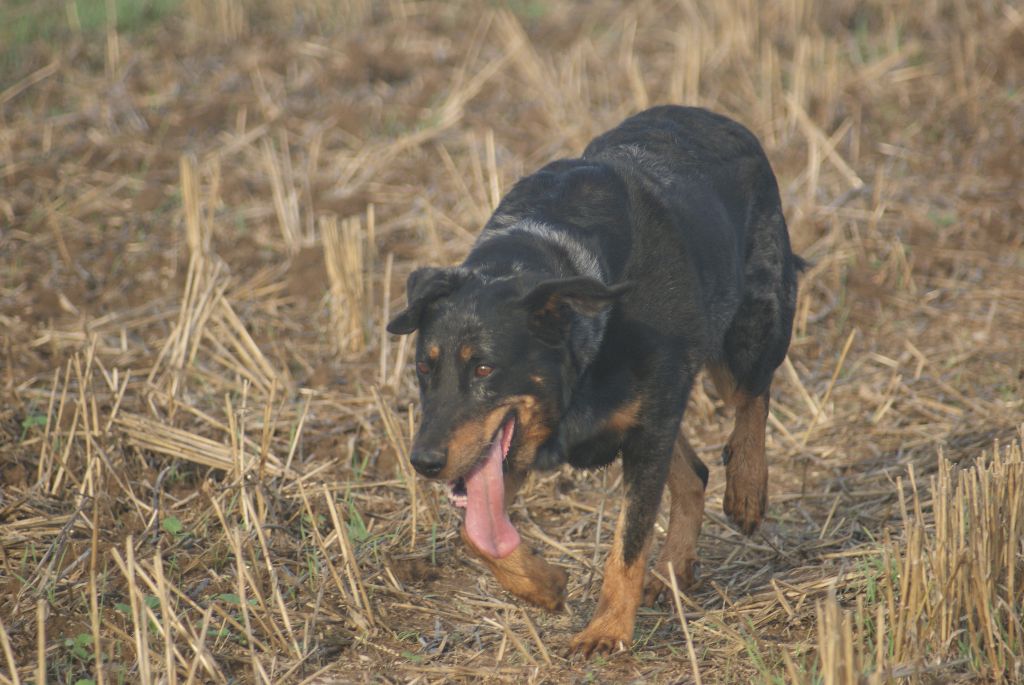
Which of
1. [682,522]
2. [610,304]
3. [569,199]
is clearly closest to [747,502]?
[682,522]

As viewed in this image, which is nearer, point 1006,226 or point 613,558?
point 613,558

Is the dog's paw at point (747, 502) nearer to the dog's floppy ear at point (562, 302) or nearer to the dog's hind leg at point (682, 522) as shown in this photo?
the dog's hind leg at point (682, 522)

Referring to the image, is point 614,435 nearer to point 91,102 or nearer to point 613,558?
point 613,558

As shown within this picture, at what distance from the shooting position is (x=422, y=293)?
389 cm

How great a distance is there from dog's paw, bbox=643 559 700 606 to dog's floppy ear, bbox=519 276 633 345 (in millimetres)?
1291

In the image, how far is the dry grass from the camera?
4074 millimetres

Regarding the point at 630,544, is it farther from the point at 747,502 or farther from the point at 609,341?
the point at 747,502

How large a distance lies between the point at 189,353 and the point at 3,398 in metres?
1.09

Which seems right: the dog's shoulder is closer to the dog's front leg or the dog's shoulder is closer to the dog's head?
the dog's head

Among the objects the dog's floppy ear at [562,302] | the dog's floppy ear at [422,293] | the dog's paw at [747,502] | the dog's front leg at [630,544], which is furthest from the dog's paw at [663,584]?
the dog's floppy ear at [422,293]

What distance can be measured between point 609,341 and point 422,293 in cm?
73

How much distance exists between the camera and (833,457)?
5992mm

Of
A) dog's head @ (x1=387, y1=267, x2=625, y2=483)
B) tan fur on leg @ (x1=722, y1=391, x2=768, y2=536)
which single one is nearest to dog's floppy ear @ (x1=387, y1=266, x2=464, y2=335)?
dog's head @ (x1=387, y1=267, x2=625, y2=483)

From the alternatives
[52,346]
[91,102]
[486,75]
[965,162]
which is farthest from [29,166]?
[965,162]
